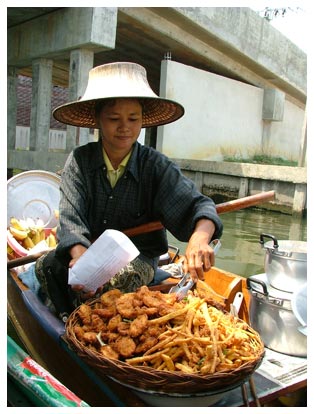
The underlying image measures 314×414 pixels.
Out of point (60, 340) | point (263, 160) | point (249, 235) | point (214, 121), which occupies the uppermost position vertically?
point (214, 121)

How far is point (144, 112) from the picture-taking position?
8.37 ft

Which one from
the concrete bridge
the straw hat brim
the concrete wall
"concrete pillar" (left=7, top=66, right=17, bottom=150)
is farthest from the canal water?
"concrete pillar" (left=7, top=66, right=17, bottom=150)

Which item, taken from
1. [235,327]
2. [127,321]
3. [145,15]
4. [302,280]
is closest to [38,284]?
[127,321]

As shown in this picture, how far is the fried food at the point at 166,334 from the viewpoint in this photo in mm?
1488

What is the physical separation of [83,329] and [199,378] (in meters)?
0.54

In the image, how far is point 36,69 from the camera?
9758 mm

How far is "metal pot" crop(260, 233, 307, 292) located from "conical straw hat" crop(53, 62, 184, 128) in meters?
1.04

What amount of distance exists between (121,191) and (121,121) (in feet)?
1.32

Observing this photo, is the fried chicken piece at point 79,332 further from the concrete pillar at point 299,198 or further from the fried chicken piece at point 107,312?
the concrete pillar at point 299,198

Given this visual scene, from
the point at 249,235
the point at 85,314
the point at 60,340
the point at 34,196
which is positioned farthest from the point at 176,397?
the point at 249,235

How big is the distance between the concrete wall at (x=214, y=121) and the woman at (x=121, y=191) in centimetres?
825

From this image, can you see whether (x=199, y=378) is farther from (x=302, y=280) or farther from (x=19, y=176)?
(x=19, y=176)

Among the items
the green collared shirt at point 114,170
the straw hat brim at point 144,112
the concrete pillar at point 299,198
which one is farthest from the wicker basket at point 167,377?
the concrete pillar at point 299,198

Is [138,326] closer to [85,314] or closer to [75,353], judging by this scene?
[85,314]
